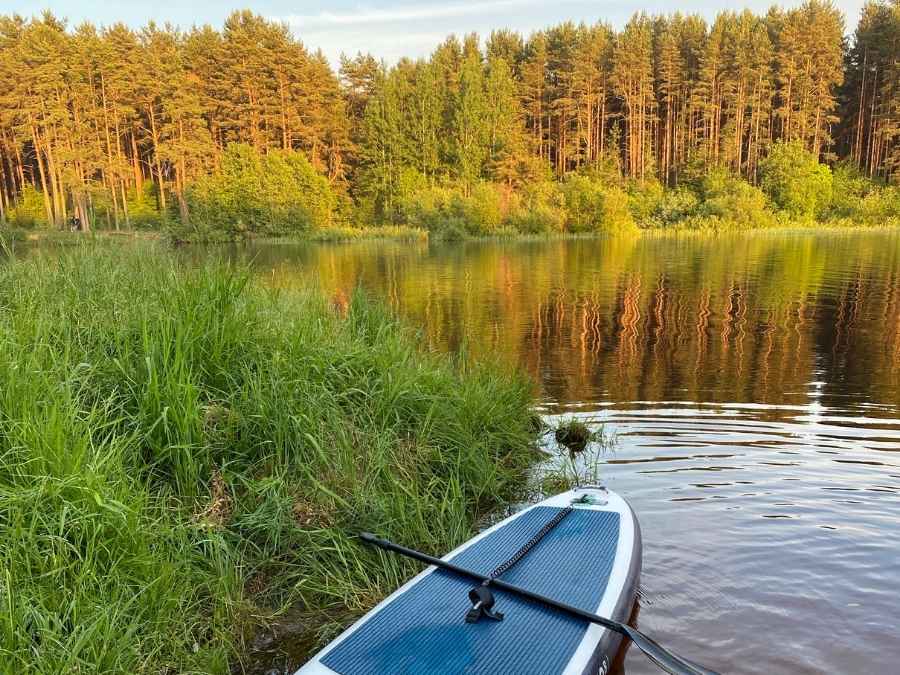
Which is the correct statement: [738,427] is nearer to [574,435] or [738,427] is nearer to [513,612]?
[574,435]

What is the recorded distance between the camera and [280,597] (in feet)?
10.4

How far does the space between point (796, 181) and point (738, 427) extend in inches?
1846

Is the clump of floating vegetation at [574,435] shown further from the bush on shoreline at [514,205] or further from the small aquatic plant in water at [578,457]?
the bush on shoreline at [514,205]

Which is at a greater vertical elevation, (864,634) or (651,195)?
(651,195)

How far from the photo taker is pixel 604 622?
254 centimetres

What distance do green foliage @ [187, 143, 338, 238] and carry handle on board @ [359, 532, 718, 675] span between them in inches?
1629

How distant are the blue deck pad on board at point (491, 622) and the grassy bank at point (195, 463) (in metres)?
0.53

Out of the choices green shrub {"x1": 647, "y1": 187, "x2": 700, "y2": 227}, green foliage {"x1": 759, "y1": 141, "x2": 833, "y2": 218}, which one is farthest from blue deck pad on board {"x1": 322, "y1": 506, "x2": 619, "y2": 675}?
green foliage {"x1": 759, "y1": 141, "x2": 833, "y2": 218}

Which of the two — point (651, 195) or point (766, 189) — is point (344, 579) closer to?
point (651, 195)

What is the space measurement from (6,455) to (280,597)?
1468 millimetres

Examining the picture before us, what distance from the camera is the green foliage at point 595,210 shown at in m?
41.8

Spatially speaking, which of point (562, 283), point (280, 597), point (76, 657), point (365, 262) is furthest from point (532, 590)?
point (365, 262)

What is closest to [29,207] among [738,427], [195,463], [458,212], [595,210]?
[458,212]

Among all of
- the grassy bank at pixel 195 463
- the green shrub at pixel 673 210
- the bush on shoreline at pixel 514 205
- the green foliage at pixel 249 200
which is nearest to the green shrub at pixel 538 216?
the bush on shoreline at pixel 514 205
